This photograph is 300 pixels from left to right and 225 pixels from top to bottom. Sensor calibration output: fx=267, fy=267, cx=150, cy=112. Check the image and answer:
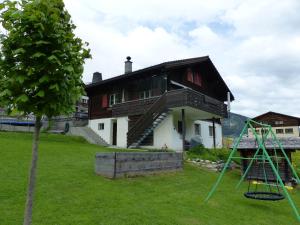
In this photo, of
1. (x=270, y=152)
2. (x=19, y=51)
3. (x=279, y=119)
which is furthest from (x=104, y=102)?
(x=279, y=119)

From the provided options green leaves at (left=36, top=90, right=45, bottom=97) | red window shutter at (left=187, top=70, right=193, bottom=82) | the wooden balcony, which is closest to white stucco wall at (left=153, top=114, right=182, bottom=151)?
the wooden balcony

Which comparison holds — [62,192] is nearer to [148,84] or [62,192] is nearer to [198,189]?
[198,189]

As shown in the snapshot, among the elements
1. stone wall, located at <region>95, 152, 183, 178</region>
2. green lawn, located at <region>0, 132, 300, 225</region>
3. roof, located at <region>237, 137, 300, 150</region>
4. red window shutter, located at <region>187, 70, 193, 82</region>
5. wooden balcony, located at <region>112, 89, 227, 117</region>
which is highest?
red window shutter, located at <region>187, 70, 193, 82</region>

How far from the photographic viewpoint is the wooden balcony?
17.6 meters

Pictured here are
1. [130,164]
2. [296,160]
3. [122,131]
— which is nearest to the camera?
[130,164]

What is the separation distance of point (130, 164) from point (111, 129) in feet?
46.5

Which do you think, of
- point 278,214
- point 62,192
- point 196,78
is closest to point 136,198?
point 62,192

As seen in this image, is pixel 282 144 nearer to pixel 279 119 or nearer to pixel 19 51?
pixel 19 51

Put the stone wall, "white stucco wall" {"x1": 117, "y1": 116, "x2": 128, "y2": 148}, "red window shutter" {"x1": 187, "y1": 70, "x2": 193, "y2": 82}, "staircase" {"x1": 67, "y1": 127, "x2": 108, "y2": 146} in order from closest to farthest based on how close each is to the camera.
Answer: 1. the stone wall
2. "white stucco wall" {"x1": 117, "y1": 116, "x2": 128, "y2": 148}
3. "red window shutter" {"x1": 187, "y1": 70, "x2": 193, "y2": 82}
4. "staircase" {"x1": 67, "y1": 127, "x2": 108, "y2": 146}

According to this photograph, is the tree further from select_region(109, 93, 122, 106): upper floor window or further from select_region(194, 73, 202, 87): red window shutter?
select_region(194, 73, 202, 87): red window shutter

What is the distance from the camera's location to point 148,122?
18.9 m

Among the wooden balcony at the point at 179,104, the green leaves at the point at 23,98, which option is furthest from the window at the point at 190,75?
the green leaves at the point at 23,98

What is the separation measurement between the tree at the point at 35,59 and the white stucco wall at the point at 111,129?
1822 cm

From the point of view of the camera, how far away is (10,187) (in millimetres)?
7094
